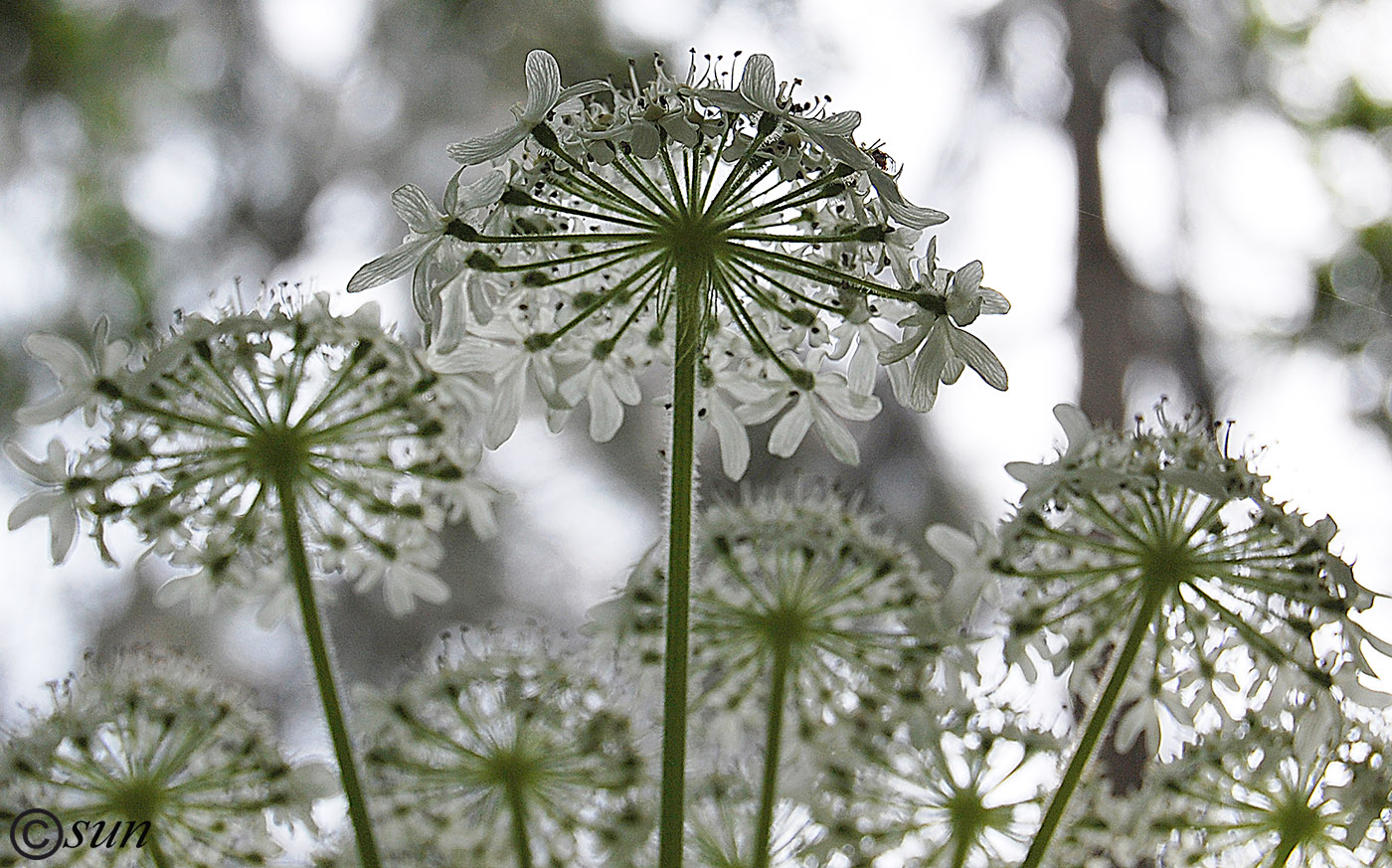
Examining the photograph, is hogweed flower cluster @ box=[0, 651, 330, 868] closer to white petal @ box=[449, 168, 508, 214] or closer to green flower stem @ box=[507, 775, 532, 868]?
green flower stem @ box=[507, 775, 532, 868]

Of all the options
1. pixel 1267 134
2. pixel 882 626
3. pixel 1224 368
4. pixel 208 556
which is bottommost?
pixel 208 556

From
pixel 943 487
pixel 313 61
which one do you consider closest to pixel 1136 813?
pixel 943 487

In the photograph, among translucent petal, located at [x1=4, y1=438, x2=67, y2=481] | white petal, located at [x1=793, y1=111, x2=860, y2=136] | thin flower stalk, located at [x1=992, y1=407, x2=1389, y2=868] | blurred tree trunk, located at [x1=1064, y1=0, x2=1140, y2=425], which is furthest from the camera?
blurred tree trunk, located at [x1=1064, y1=0, x2=1140, y2=425]

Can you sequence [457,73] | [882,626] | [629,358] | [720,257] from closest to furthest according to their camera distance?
[720,257] < [629,358] < [882,626] < [457,73]

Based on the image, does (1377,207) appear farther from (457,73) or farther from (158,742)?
(158,742)

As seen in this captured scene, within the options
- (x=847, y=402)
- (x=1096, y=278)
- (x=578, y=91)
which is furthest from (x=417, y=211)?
(x=1096, y=278)

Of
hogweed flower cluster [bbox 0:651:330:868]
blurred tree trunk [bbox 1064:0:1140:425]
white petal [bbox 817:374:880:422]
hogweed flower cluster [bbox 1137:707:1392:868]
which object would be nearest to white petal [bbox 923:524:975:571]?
white petal [bbox 817:374:880:422]

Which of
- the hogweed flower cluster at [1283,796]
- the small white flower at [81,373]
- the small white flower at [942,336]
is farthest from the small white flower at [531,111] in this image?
the hogweed flower cluster at [1283,796]

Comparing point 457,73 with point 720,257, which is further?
point 457,73
